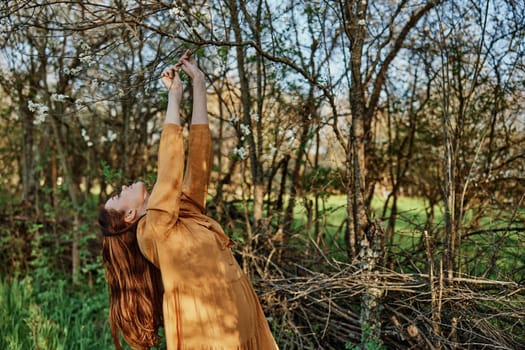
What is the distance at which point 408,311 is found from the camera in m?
3.11

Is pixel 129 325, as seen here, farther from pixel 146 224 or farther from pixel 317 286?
pixel 317 286

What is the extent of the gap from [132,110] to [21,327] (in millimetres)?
2294

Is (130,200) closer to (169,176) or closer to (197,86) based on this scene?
(169,176)

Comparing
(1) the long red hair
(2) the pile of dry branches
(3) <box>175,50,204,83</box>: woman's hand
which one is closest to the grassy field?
(2) the pile of dry branches

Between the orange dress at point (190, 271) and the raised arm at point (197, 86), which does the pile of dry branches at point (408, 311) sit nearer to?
the orange dress at point (190, 271)

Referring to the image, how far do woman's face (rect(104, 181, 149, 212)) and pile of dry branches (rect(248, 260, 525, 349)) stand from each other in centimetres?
118

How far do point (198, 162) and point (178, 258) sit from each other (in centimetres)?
Result: 50

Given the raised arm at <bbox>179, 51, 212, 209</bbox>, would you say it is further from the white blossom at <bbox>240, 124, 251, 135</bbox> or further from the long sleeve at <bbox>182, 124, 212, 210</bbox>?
the white blossom at <bbox>240, 124, 251, 135</bbox>

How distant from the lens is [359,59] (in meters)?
3.24

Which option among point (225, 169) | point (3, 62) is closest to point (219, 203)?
point (225, 169)

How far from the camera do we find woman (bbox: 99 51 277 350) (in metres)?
2.10

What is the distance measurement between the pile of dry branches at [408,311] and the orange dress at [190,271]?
2.87ft

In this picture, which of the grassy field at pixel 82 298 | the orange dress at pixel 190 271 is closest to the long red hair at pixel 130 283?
the orange dress at pixel 190 271

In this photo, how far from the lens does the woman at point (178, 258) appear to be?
2.10 m
